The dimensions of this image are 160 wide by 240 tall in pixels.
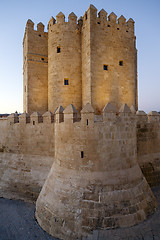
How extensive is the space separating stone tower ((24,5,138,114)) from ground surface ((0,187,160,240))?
7.01m

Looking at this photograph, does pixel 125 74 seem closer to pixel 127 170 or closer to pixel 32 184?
pixel 127 170

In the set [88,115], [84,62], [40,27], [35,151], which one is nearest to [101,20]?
[84,62]

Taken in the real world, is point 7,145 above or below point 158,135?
below

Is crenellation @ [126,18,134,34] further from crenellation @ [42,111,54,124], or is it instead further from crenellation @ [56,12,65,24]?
crenellation @ [42,111,54,124]

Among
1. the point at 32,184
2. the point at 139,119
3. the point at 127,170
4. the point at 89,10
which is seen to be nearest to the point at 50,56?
the point at 89,10

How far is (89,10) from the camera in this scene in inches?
408

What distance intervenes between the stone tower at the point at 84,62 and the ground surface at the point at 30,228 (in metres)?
7.01

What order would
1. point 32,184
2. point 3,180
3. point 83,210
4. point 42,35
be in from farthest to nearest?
point 42,35 < point 3,180 < point 32,184 < point 83,210

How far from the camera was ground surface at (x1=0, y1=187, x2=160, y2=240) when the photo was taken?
476cm

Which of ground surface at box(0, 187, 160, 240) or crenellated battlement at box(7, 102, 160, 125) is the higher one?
crenellated battlement at box(7, 102, 160, 125)

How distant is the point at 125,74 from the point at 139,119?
200 inches

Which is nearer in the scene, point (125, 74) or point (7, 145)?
point (7, 145)

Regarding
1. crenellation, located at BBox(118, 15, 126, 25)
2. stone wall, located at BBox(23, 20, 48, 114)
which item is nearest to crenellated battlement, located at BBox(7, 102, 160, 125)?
stone wall, located at BBox(23, 20, 48, 114)

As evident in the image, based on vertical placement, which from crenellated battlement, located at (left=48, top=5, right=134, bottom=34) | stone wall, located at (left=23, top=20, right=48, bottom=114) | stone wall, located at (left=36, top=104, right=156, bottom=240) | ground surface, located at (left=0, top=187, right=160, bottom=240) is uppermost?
crenellated battlement, located at (left=48, top=5, right=134, bottom=34)
